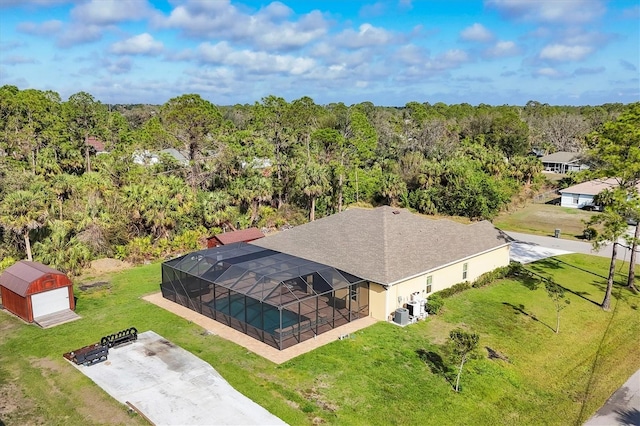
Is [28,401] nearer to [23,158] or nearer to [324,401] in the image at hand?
[324,401]

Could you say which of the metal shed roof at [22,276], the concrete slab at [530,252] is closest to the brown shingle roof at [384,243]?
the concrete slab at [530,252]

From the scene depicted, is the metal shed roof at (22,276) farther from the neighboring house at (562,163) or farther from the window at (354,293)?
the neighboring house at (562,163)

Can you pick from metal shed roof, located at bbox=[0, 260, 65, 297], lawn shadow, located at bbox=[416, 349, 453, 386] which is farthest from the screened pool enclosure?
metal shed roof, located at bbox=[0, 260, 65, 297]

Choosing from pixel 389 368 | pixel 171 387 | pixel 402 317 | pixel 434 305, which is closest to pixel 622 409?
pixel 389 368

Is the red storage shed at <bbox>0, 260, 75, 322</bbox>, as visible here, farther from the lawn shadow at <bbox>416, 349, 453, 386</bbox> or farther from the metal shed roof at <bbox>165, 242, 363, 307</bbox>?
the lawn shadow at <bbox>416, 349, 453, 386</bbox>

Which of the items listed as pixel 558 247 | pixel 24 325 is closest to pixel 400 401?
pixel 24 325

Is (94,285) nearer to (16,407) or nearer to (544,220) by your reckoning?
(16,407)
